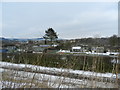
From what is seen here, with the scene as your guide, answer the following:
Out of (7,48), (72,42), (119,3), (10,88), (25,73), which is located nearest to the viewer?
(10,88)

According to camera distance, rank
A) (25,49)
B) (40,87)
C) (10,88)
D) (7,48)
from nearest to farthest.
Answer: (10,88) → (40,87) → (25,49) → (7,48)

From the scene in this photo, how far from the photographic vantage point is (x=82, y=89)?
1.94 metres

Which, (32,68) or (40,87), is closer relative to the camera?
(40,87)

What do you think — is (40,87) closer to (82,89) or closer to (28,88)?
(28,88)

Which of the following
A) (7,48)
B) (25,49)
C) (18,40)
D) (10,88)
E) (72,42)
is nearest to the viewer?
(10,88)

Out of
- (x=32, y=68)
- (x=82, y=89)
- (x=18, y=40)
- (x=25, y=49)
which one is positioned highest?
(x=18, y=40)

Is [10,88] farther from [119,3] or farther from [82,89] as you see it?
[119,3]

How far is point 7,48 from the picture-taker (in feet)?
19.6

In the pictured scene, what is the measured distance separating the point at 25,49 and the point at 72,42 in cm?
1057

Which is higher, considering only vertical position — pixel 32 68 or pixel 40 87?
pixel 32 68

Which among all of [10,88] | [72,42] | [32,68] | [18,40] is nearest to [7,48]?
[18,40]

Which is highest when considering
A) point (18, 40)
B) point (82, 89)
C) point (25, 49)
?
point (18, 40)

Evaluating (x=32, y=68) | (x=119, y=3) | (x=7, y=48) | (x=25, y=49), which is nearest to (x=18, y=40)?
(x=25, y=49)

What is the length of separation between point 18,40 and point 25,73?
2.54m
